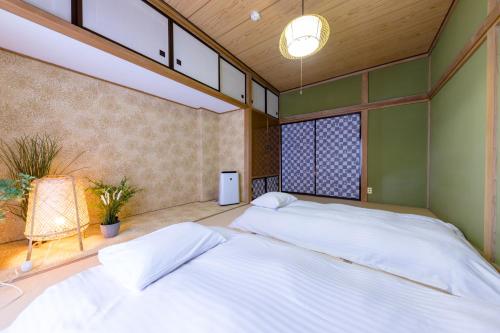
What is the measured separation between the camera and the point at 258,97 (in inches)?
131

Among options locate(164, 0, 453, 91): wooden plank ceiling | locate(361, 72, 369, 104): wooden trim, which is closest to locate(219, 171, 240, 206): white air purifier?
locate(164, 0, 453, 91): wooden plank ceiling

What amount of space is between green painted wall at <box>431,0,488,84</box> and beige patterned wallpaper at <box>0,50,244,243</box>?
254 centimetres

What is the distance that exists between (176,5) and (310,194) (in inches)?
136

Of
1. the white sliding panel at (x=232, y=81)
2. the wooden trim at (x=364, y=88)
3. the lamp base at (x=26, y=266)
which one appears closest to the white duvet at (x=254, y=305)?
the lamp base at (x=26, y=266)

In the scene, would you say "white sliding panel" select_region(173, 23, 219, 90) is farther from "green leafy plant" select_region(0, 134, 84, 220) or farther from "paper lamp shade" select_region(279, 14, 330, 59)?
"green leafy plant" select_region(0, 134, 84, 220)

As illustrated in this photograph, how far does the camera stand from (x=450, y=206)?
186cm

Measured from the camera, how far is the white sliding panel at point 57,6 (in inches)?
43.8

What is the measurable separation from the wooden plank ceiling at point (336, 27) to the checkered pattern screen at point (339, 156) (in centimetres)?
93

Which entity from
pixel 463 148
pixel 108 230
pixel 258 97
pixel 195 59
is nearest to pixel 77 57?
pixel 195 59

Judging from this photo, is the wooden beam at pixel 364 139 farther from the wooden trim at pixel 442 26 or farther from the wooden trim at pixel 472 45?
the wooden trim at pixel 472 45

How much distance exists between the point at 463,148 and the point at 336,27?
1.80 meters

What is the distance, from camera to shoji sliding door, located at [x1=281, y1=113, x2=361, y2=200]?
3.13m

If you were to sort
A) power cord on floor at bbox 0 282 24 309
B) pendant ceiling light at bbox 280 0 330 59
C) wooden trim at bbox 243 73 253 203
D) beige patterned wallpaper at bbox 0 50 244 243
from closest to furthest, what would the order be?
power cord on floor at bbox 0 282 24 309 < pendant ceiling light at bbox 280 0 330 59 < beige patterned wallpaper at bbox 0 50 244 243 < wooden trim at bbox 243 73 253 203

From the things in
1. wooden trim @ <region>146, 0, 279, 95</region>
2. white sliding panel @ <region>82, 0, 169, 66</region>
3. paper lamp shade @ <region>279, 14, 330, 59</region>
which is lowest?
paper lamp shade @ <region>279, 14, 330, 59</region>
